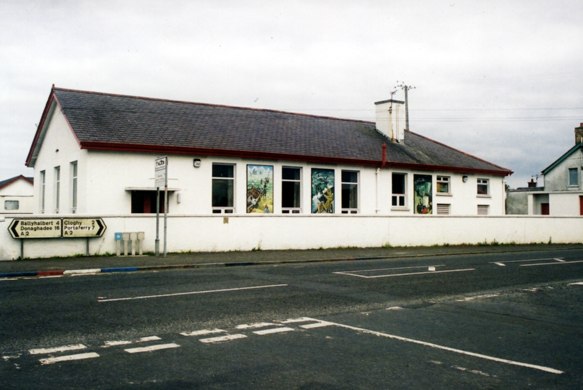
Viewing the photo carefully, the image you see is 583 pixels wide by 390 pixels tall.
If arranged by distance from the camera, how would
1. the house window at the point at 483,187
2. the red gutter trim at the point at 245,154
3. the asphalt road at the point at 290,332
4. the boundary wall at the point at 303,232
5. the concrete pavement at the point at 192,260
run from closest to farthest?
the asphalt road at the point at 290,332
the concrete pavement at the point at 192,260
the boundary wall at the point at 303,232
the red gutter trim at the point at 245,154
the house window at the point at 483,187

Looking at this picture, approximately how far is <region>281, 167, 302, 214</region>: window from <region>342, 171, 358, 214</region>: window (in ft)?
9.25

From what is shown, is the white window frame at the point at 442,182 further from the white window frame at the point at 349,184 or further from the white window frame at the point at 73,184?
the white window frame at the point at 73,184

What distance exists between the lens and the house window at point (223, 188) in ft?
86.4

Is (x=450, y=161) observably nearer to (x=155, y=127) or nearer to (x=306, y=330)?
(x=155, y=127)

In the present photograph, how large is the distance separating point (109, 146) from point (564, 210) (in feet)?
147

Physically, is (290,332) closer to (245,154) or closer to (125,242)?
(125,242)

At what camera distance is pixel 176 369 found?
20.1 feet

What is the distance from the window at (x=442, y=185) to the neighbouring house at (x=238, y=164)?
0.27 feet

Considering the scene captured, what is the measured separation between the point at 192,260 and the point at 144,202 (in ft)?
23.4

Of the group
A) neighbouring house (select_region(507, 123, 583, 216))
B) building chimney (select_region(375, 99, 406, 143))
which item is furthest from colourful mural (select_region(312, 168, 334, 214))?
neighbouring house (select_region(507, 123, 583, 216))

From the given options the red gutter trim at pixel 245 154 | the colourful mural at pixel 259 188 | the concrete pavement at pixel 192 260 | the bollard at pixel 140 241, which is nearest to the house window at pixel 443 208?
the red gutter trim at pixel 245 154

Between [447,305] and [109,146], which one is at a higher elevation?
[109,146]

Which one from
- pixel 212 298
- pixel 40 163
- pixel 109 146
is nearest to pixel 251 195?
pixel 109 146

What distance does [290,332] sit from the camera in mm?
8125
